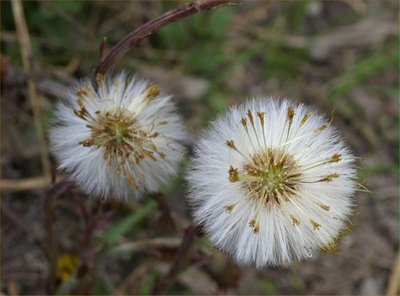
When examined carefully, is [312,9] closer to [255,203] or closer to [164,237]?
[164,237]

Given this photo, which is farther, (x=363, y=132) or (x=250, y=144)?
(x=363, y=132)

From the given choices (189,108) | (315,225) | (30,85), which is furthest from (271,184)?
(189,108)

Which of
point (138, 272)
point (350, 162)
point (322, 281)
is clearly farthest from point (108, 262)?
point (350, 162)

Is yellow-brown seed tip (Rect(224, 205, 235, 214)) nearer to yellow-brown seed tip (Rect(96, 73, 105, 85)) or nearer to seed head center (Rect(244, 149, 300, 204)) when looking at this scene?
seed head center (Rect(244, 149, 300, 204))

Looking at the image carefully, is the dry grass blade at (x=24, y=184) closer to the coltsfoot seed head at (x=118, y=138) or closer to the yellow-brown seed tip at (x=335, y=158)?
the coltsfoot seed head at (x=118, y=138)

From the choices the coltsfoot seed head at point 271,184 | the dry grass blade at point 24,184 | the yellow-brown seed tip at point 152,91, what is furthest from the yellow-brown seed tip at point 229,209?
the dry grass blade at point 24,184

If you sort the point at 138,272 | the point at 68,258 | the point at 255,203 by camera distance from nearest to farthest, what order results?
the point at 255,203 < the point at 68,258 < the point at 138,272

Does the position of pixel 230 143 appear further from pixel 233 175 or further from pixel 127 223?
pixel 127 223
